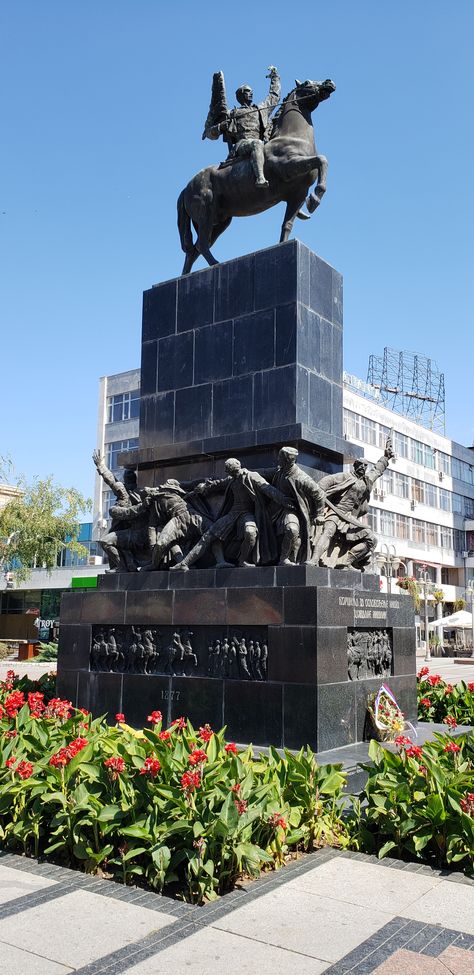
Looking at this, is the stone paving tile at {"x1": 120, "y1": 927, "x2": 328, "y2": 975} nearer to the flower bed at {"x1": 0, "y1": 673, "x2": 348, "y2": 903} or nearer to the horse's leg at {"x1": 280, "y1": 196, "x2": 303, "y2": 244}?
the flower bed at {"x1": 0, "y1": 673, "x2": 348, "y2": 903}

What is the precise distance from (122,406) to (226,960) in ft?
173

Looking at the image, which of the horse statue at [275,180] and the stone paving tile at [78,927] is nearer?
the stone paving tile at [78,927]

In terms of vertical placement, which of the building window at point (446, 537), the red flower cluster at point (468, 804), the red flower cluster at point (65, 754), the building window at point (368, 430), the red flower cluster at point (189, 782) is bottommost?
the red flower cluster at point (468, 804)

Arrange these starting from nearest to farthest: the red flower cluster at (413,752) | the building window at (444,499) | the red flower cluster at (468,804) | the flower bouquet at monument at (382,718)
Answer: the red flower cluster at (468,804)
the red flower cluster at (413,752)
the flower bouquet at monument at (382,718)
the building window at (444,499)

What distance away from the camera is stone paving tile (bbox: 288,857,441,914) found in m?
5.44

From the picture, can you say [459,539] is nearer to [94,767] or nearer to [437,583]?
[437,583]

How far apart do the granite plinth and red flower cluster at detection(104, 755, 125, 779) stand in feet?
11.5

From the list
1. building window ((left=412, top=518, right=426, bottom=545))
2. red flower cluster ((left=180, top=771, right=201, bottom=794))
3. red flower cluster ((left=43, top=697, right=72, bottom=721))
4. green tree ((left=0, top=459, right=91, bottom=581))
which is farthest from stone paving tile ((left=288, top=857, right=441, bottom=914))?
building window ((left=412, top=518, right=426, bottom=545))

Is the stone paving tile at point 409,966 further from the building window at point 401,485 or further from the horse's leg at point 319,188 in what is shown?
the building window at point 401,485

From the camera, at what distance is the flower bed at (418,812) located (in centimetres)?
609

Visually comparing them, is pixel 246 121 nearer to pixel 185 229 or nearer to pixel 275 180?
pixel 275 180

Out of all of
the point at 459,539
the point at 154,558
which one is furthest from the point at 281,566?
the point at 459,539

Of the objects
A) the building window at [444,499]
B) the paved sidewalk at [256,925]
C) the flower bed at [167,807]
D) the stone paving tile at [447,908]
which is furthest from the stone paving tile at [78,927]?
the building window at [444,499]

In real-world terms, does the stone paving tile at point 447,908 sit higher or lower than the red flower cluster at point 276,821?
lower
